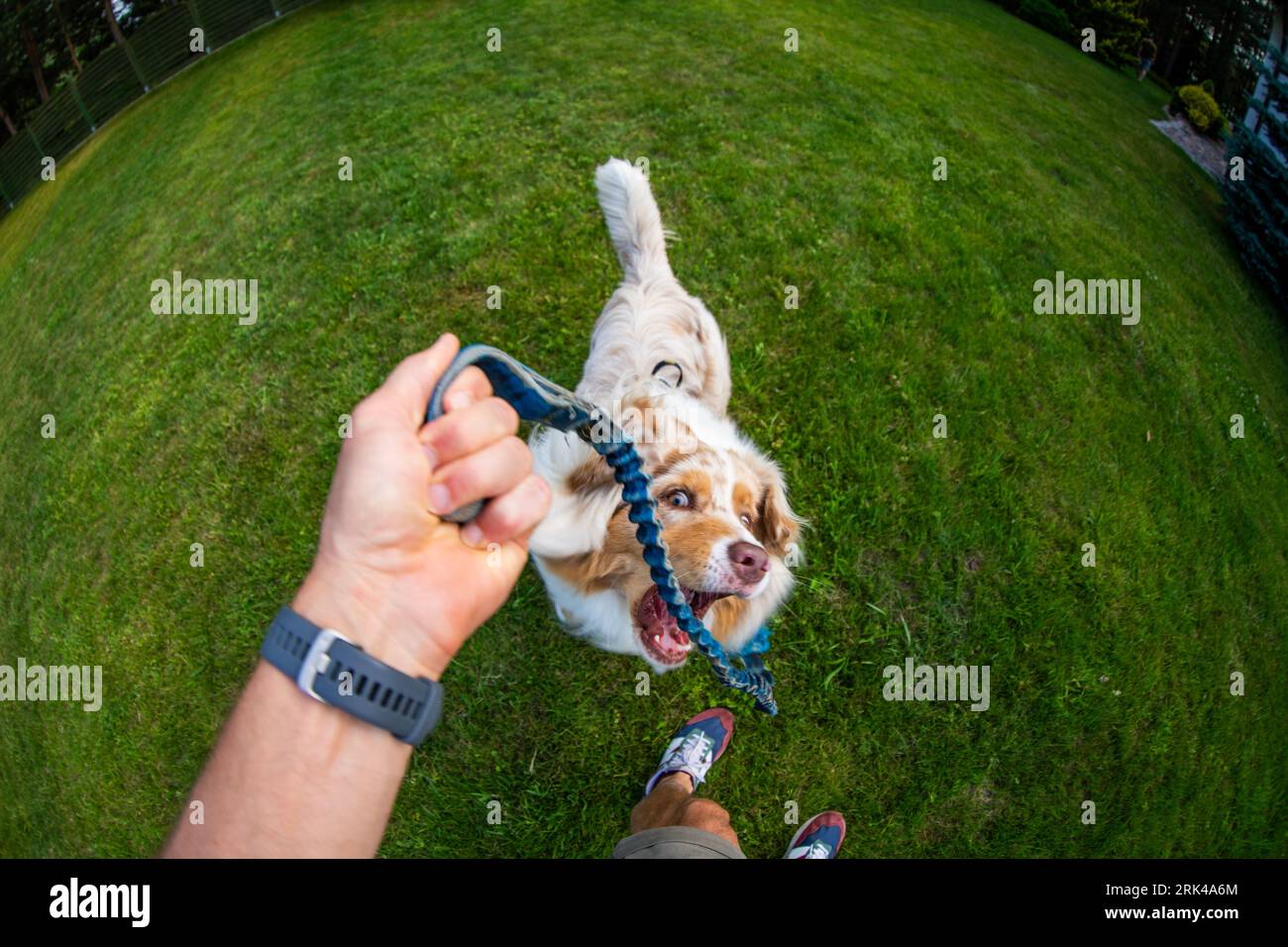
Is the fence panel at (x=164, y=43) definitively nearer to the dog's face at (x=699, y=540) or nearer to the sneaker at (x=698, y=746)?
the dog's face at (x=699, y=540)

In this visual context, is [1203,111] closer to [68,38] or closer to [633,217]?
[633,217]

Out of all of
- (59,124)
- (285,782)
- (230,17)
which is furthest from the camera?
(230,17)

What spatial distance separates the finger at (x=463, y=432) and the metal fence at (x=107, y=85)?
13492mm

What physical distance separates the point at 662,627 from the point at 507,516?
167cm

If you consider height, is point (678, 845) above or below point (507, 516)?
below

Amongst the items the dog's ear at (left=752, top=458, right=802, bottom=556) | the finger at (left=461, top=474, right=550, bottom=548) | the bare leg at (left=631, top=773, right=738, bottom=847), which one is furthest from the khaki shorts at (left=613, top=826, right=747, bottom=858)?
the finger at (left=461, top=474, right=550, bottom=548)

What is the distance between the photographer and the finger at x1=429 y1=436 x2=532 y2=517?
129 cm

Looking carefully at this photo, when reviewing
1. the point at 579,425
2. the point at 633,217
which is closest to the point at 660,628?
the point at 579,425

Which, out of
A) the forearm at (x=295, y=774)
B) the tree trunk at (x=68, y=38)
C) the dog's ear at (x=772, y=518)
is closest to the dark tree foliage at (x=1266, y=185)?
the dog's ear at (x=772, y=518)

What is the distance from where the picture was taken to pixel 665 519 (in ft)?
8.80

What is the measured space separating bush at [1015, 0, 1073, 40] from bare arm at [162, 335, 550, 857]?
12698 millimetres

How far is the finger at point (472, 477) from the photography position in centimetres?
129

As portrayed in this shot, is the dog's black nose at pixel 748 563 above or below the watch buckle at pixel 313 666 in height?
below

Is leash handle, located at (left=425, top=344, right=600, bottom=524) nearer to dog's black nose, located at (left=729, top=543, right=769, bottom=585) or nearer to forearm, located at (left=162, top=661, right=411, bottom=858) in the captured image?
forearm, located at (left=162, top=661, right=411, bottom=858)
